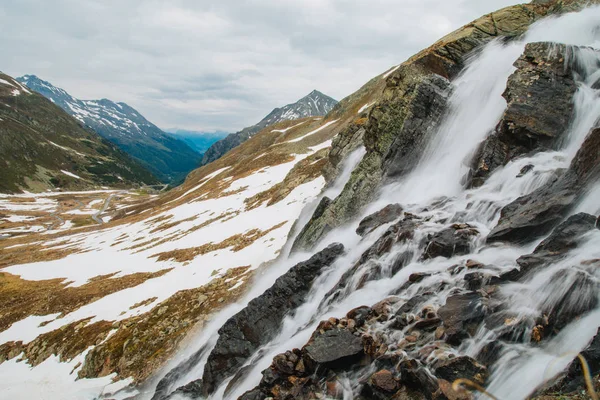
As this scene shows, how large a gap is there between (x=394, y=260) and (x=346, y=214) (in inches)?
346

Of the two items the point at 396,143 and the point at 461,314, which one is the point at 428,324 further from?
the point at 396,143

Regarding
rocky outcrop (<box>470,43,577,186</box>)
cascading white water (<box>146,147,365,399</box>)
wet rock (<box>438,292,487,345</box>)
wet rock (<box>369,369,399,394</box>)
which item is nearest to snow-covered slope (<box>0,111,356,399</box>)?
cascading white water (<box>146,147,365,399</box>)

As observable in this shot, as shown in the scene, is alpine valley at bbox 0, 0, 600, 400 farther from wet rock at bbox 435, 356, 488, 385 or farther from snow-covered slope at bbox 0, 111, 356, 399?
snow-covered slope at bbox 0, 111, 356, 399

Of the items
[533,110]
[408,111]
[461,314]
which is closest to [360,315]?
[461,314]

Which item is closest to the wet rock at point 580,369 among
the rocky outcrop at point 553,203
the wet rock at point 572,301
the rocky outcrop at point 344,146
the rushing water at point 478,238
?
the rushing water at point 478,238

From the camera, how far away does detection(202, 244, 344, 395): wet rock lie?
15547 mm

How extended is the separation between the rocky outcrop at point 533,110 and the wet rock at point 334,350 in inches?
416

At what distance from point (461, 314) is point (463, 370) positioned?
71.6 inches

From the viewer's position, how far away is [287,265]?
23.1m

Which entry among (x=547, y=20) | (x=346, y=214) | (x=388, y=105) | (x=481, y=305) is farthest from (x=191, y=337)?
(x=547, y=20)

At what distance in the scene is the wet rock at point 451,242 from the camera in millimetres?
12836

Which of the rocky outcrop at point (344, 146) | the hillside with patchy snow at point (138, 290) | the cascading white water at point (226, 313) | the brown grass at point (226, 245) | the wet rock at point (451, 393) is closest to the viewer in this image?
the wet rock at point (451, 393)

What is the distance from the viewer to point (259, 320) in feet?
55.3

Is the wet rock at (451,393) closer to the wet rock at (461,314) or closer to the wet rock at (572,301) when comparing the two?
the wet rock at (461,314)
